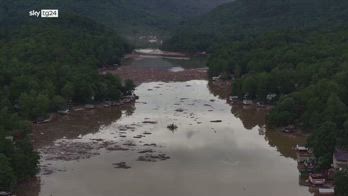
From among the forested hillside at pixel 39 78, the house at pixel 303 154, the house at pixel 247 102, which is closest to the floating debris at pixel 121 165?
the forested hillside at pixel 39 78

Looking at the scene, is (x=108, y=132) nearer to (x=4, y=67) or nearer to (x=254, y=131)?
(x=254, y=131)

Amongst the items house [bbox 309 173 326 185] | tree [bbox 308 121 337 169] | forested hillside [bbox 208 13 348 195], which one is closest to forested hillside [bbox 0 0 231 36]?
forested hillside [bbox 208 13 348 195]

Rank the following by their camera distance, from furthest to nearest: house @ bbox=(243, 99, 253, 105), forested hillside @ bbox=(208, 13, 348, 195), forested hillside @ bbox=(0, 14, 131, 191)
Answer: house @ bbox=(243, 99, 253, 105)
forested hillside @ bbox=(208, 13, 348, 195)
forested hillside @ bbox=(0, 14, 131, 191)

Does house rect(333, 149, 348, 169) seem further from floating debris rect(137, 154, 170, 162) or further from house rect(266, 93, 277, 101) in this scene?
house rect(266, 93, 277, 101)

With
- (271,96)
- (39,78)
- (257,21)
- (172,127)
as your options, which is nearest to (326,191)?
(172,127)

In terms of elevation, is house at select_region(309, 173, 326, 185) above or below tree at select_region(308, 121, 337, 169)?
below

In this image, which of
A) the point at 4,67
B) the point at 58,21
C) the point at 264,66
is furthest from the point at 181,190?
the point at 58,21

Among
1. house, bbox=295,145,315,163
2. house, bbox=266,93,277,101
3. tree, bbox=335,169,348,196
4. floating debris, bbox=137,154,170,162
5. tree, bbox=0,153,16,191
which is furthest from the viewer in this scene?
house, bbox=266,93,277,101
